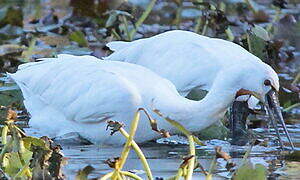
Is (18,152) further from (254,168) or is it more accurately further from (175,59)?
(175,59)

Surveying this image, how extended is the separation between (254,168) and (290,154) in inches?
63.1

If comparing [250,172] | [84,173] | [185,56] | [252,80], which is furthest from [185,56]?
[84,173]

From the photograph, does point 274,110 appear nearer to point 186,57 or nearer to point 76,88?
point 186,57

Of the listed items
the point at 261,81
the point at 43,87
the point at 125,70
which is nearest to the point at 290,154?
the point at 261,81

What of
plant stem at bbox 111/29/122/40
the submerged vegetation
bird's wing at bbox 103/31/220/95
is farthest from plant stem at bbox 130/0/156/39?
bird's wing at bbox 103/31/220/95

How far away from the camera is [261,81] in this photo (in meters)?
7.43

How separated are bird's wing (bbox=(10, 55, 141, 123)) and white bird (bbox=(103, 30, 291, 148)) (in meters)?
0.76

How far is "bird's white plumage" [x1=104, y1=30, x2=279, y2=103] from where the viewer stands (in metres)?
8.45

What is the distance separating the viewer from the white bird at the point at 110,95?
7461mm

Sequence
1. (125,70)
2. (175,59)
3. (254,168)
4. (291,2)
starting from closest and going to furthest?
(254,168), (125,70), (175,59), (291,2)

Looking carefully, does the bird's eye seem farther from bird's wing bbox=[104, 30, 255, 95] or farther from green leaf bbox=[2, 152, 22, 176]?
green leaf bbox=[2, 152, 22, 176]

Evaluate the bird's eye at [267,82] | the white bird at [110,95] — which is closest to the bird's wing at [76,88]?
the white bird at [110,95]

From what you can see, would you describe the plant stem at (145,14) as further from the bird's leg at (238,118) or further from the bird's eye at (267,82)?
the bird's eye at (267,82)

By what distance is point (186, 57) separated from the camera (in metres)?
8.73
